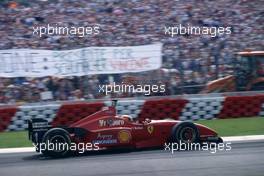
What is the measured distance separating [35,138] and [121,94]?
5195mm

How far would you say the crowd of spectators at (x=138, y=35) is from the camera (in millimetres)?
13758

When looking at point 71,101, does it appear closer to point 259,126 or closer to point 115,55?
point 115,55

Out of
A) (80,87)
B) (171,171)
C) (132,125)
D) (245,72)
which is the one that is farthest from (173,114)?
(171,171)

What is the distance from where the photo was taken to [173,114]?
13.3 m

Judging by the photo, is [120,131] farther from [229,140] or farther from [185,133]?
[229,140]

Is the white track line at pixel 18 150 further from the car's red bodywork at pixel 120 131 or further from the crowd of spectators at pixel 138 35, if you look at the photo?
the crowd of spectators at pixel 138 35

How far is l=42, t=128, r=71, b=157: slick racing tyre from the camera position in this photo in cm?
891

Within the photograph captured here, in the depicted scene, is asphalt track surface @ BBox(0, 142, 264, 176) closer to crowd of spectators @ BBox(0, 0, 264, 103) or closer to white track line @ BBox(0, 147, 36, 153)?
white track line @ BBox(0, 147, 36, 153)

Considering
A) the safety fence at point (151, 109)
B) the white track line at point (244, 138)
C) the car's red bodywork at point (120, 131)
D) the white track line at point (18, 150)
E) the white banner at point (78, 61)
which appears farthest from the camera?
the white banner at point (78, 61)

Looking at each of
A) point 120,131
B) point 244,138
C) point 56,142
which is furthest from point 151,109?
point 56,142

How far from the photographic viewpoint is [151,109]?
13250 millimetres

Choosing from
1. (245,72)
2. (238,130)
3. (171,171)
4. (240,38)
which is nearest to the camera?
(171,171)

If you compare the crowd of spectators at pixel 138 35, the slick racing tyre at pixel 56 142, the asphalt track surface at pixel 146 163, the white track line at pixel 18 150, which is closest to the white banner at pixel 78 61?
the crowd of spectators at pixel 138 35

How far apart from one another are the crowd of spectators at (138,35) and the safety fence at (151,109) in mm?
762
